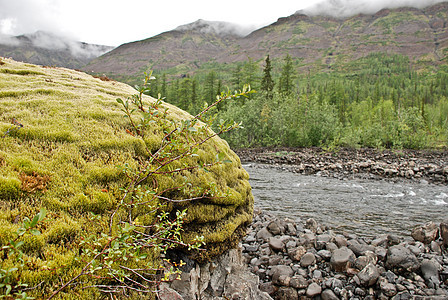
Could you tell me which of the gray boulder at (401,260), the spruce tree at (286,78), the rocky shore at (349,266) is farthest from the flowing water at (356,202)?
the spruce tree at (286,78)

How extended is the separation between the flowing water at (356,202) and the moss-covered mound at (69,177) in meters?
6.94

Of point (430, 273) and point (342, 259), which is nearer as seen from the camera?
point (430, 273)

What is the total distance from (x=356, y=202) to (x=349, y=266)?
27.5 feet

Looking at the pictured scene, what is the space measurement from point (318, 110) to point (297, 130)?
4605 mm

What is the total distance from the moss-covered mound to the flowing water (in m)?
6.94

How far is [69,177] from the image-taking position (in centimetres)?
364

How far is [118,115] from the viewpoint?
5422 mm

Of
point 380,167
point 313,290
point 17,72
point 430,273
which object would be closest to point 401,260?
point 430,273

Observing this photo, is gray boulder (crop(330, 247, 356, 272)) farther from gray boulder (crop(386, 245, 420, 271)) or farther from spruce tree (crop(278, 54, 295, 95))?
spruce tree (crop(278, 54, 295, 95))

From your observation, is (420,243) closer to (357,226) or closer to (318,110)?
(357,226)

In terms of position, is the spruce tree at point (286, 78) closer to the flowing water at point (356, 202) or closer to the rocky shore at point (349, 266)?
the flowing water at point (356, 202)

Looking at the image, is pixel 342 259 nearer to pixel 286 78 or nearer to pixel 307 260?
pixel 307 260

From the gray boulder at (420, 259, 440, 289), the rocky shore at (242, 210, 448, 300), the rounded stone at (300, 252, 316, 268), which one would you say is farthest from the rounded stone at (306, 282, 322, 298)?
the gray boulder at (420, 259, 440, 289)

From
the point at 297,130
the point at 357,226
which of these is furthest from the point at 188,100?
the point at 357,226
